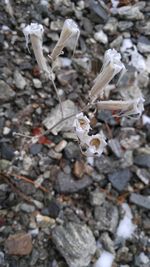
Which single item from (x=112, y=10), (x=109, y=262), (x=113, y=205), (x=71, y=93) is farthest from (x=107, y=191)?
(x=112, y=10)

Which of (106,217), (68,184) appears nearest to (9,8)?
(68,184)

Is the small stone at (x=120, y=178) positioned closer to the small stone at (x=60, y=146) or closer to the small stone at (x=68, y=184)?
the small stone at (x=68, y=184)

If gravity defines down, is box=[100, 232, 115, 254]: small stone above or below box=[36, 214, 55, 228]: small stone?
below

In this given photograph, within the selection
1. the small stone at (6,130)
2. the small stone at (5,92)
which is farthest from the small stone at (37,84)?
the small stone at (6,130)

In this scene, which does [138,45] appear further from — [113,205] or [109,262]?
[109,262]

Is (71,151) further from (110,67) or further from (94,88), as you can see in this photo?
(110,67)

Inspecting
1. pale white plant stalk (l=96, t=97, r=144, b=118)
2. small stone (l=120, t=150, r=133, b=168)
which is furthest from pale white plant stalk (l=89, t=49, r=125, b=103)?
small stone (l=120, t=150, r=133, b=168)

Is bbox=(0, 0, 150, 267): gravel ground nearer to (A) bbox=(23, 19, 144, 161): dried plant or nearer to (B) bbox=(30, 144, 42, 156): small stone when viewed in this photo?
(B) bbox=(30, 144, 42, 156): small stone
